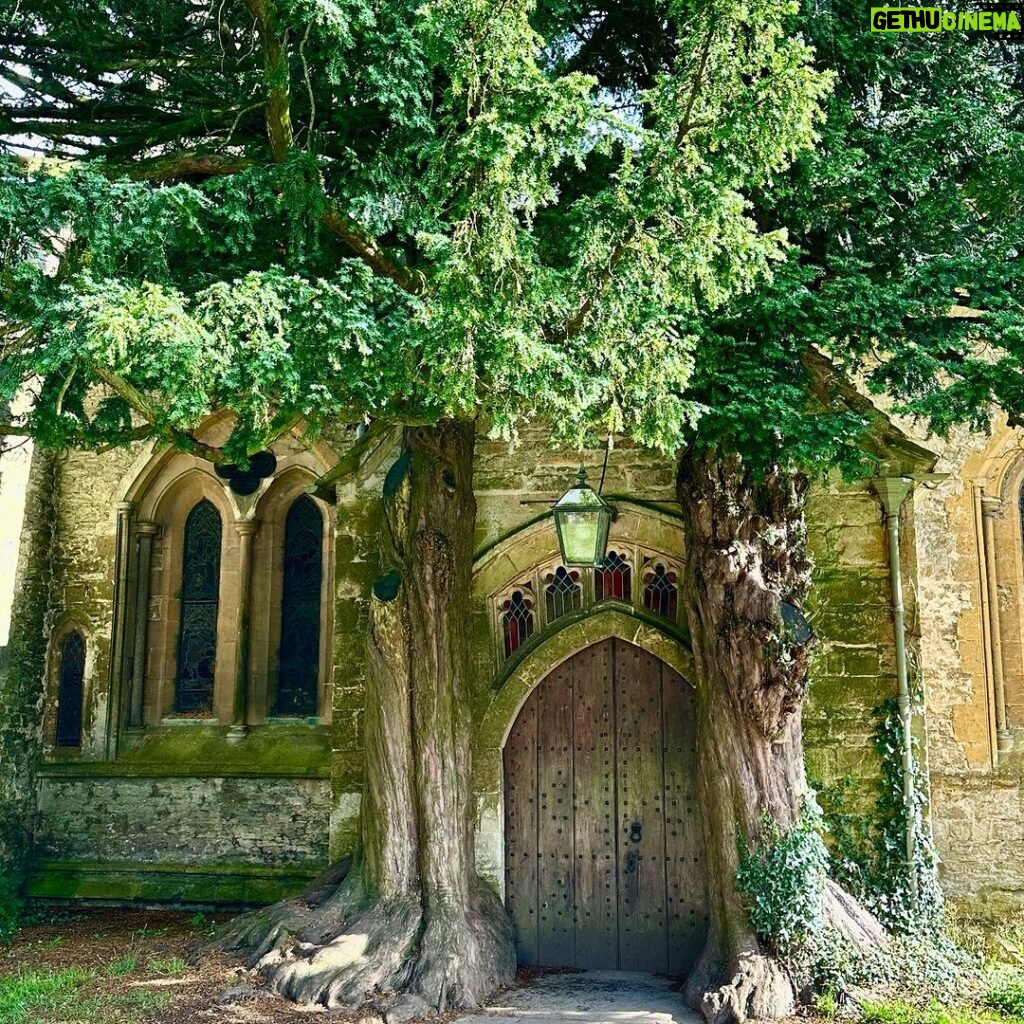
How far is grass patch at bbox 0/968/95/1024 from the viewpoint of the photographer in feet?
20.8

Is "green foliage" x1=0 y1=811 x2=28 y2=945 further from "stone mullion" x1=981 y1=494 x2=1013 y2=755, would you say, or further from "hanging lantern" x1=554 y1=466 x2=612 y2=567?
"stone mullion" x1=981 y1=494 x2=1013 y2=755

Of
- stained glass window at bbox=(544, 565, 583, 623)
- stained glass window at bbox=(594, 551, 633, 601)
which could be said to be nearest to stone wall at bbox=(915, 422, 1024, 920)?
stained glass window at bbox=(594, 551, 633, 601)

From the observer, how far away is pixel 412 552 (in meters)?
7.59

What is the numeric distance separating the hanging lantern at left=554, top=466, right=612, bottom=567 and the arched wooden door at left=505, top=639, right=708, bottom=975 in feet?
5.11

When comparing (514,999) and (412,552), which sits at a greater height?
(412,552)

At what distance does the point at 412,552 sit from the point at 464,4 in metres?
3.62

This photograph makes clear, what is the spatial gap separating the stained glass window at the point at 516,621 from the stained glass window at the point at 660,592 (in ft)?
2.80

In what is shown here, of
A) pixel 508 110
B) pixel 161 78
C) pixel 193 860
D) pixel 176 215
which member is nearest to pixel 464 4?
pixel 508 110

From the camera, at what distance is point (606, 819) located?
7945mm

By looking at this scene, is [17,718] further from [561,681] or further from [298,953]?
[561,681]

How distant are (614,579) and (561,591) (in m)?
0.40

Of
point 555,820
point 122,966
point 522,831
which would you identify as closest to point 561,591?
point 555,820

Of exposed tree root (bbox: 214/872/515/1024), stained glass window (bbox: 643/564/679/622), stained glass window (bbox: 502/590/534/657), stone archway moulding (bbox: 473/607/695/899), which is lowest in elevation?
exposed tree root (bbox: 214/872/515/1024)

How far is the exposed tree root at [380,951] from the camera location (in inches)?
258
